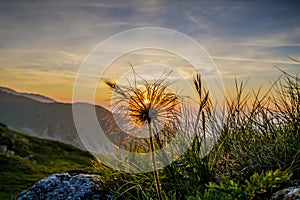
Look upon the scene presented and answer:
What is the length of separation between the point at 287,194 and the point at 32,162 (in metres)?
27.9

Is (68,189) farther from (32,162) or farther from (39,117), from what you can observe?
(39,117)

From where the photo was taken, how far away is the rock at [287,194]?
3791 mm

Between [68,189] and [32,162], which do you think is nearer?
[68,189]

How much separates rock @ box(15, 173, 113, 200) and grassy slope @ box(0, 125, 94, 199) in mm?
653

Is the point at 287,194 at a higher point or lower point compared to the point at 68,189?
higher

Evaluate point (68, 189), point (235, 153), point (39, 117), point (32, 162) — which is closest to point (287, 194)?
point (235, 153)

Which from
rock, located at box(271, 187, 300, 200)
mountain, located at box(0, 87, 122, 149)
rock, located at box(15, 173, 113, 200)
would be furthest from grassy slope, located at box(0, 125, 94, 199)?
mountain, located at box(0, 87, 122, 149)

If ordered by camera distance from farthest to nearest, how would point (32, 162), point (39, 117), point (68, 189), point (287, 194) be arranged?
point (39, 117) < point (32, 162) < point (68, 189) < point (287, 194)

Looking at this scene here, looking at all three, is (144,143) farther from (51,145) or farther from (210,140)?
(51,145)

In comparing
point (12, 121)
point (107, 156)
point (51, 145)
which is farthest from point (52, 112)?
point (107, 156)

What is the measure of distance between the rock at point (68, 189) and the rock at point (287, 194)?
303 centimetres

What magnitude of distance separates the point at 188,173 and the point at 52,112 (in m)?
177

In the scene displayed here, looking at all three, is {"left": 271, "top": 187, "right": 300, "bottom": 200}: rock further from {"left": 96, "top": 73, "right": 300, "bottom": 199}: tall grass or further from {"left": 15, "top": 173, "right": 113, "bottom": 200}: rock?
{"left": 15, "top": 173, "right": 113, "bottom": 200}: rock

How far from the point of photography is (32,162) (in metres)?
29.7
